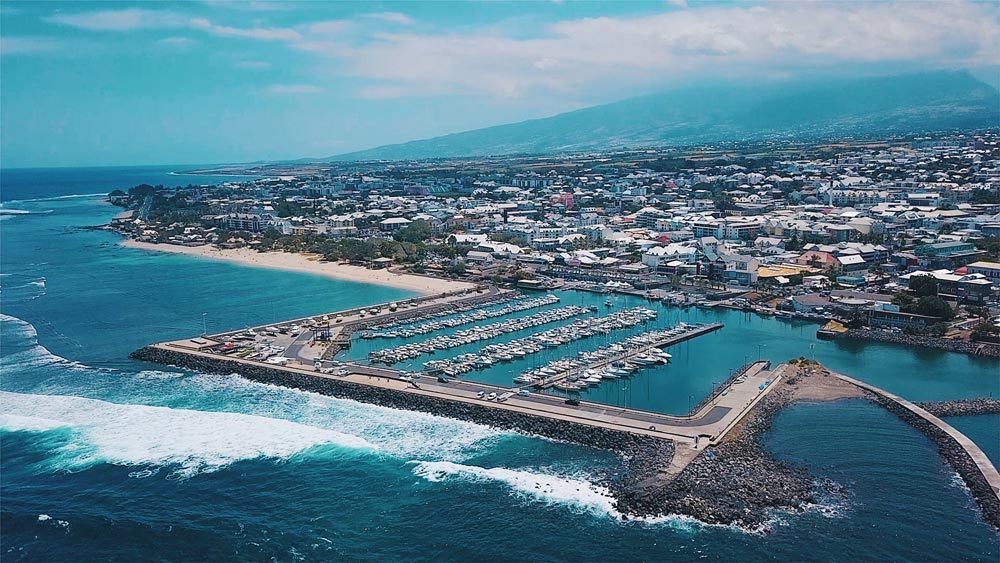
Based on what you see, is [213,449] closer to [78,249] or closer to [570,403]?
[570,403]

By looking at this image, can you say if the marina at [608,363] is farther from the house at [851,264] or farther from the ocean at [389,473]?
the house at [851,264]

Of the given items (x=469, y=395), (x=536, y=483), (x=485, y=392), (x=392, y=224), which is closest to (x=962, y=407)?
(x=536, y=483)

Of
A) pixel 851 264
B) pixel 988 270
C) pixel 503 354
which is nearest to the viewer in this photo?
pixel 503 354

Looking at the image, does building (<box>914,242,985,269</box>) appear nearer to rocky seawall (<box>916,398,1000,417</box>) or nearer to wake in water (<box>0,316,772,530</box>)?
rocky seawall (<box>916,398,1000,417</box>)

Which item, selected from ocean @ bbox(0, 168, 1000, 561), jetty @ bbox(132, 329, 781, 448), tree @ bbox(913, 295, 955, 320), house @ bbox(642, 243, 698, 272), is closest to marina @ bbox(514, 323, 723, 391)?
ocean @ bbox(0, 168, 1000, 561)

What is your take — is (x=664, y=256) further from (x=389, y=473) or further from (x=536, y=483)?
(x=389, y=473)

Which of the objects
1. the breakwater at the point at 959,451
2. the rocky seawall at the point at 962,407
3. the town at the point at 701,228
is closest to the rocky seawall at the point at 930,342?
the town at the point at 701,228

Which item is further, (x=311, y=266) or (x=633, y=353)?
(x=311, y=266)

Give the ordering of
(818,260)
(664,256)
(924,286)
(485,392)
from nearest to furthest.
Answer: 1. (485,392)
2. (924,286)
3. (818,260)
4. (664,256)
